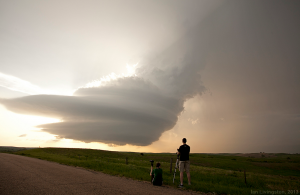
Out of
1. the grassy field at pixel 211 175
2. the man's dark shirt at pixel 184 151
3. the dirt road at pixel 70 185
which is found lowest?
the grassy field at pixel 211 175

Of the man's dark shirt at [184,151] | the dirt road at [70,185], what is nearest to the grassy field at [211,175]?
the man's dark shirt at [184,151]

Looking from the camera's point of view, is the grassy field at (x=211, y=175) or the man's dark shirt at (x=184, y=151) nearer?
the man's dark shirt at (x=184, y=151)

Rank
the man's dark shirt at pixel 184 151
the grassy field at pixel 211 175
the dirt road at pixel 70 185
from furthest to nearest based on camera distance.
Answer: the grassy field at pixel 211 175
the man's dark shirt at pixel 184 151
the dirt road at pixel 70 185

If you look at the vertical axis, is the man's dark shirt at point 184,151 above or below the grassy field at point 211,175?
above

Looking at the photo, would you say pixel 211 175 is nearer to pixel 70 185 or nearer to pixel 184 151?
pixel 184 151

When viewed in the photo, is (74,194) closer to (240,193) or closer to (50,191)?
(50,191)

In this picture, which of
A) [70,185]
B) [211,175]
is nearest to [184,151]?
[70,185]

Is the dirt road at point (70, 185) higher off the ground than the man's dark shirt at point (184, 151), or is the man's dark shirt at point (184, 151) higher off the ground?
the man's dark shirt at point (184, 151)

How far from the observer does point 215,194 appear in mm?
10930

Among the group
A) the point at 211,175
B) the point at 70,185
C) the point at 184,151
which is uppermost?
the point at 184,151

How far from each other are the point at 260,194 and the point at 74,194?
12.0 m

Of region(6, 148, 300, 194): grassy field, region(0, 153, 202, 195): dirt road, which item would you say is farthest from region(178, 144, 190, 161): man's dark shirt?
region(0, 153, 202, 195): dirt road

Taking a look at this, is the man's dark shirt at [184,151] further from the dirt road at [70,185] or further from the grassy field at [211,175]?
the dirt road at [70,185]

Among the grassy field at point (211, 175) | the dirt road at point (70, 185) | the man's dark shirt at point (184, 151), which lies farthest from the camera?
the grassy field at point (211, 175)
